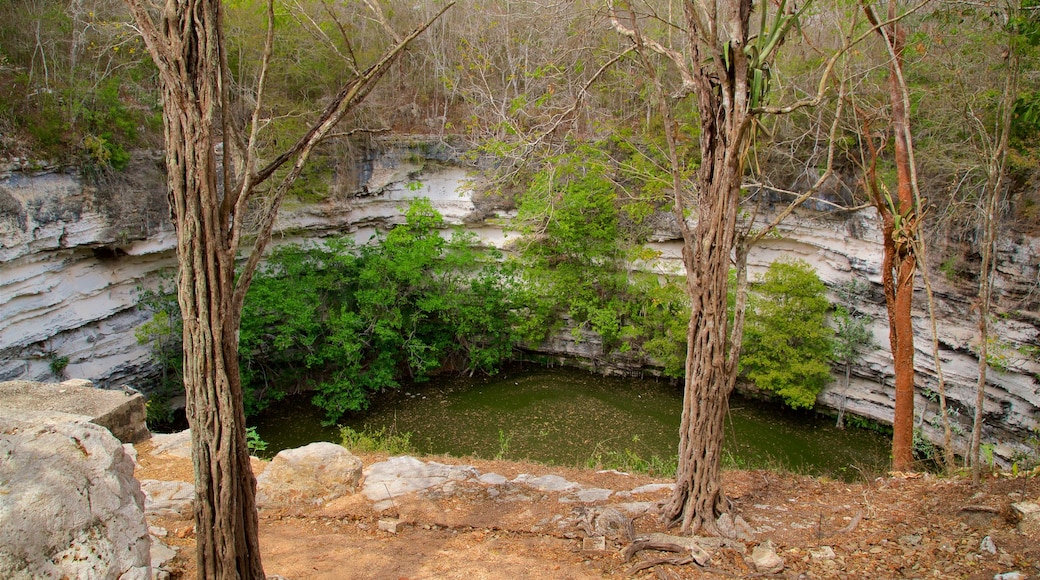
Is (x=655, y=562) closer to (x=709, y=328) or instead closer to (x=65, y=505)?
(x=709, y=328)

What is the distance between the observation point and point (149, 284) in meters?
12.3

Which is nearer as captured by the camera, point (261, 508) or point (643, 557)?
point (643, 557)

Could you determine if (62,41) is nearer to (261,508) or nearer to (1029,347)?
(261,508)

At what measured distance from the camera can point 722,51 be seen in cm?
383

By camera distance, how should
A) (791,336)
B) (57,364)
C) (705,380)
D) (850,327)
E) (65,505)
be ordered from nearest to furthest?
(65,505), (705,380), (57,364), (850,327), (791,336)

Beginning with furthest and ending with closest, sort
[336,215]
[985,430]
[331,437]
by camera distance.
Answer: [336,215]
[331,437]
[985,430]

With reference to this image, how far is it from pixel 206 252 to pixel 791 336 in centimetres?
1129

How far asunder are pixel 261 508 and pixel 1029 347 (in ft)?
33.9

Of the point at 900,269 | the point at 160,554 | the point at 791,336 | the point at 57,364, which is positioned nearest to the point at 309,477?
the point at 160,554

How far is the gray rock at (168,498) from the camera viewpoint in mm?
4402

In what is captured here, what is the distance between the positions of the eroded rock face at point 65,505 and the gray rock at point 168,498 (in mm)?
2084

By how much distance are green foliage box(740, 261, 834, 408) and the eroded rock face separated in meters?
10.8

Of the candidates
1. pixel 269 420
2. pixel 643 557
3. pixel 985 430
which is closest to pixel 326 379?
pixel 269 420

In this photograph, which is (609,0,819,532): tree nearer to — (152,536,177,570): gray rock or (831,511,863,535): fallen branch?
(831,511,863,535): fallen branch
